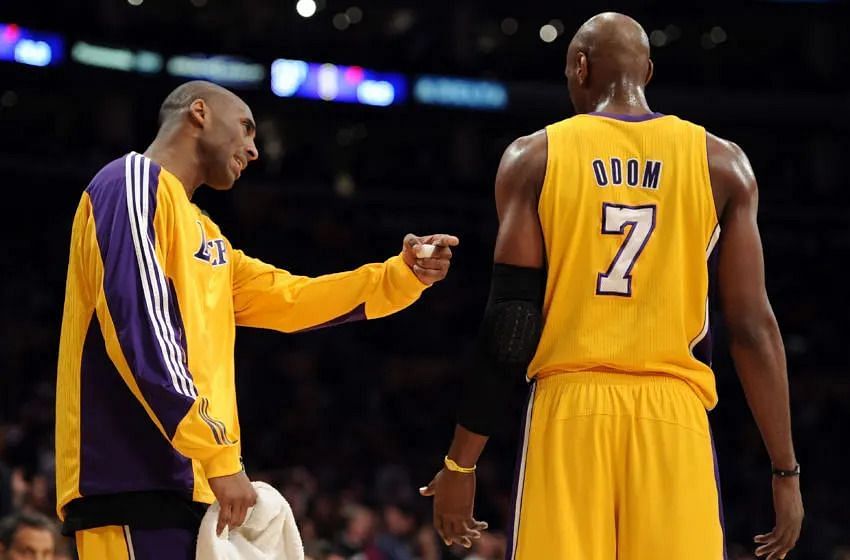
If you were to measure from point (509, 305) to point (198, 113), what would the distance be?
1336 mm

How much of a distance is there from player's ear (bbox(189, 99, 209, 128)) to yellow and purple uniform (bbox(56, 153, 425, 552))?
0.97 feet

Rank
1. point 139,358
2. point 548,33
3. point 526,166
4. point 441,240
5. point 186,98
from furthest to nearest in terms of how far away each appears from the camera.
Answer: point 548,33 < point 441,240 < point 186,98 < point 526,166 < point 139,358

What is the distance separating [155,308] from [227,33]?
693 inches

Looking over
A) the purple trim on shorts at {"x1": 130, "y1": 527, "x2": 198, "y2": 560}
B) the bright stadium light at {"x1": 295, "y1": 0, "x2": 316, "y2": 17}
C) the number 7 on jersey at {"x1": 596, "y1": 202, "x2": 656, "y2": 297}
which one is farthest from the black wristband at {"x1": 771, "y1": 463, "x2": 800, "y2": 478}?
→ the bright stadium light at {"x1": 295, "y1": 0, "x2": 316, "y2": 17}

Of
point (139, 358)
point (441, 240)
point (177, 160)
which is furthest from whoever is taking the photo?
point (441, 240)

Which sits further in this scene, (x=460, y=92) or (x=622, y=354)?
(x=460, y=92)

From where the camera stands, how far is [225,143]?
14.5ft

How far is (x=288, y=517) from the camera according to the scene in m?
3.99

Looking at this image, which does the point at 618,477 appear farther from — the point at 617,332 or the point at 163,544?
the point at 163,544

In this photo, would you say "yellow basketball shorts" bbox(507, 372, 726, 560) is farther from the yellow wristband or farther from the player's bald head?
the player's bald head

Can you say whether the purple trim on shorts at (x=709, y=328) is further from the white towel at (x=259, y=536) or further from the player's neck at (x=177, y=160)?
the player's neck at (x=177, y=160)

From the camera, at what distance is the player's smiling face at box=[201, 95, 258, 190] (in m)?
4.39

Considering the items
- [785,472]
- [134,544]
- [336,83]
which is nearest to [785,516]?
[785,472]

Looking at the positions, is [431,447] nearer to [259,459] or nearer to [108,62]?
[259,459]
